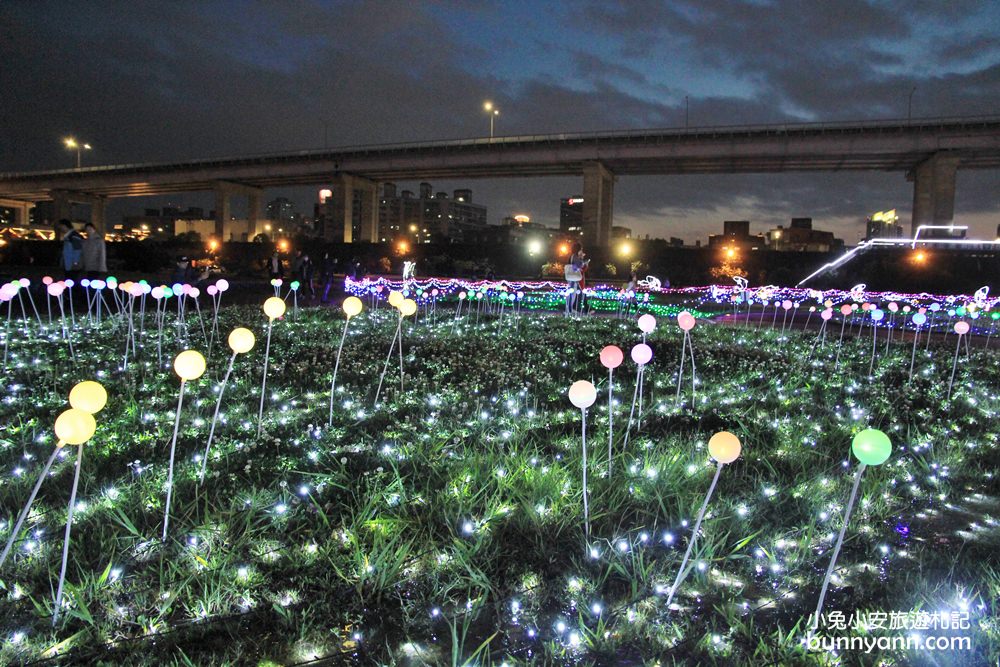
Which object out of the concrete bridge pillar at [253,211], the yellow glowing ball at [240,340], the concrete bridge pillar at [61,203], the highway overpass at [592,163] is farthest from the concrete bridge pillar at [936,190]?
the concrete bridge pillar at [61,203]

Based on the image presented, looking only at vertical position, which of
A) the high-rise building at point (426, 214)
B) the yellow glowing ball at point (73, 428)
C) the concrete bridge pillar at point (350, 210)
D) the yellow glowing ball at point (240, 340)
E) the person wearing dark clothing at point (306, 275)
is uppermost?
the high-rise building at point (426, 214)

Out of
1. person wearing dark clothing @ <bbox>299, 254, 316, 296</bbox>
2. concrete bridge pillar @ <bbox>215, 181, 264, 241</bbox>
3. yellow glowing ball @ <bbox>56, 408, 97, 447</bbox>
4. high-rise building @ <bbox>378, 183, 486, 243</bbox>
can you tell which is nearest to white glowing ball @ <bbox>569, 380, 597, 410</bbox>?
yellow glowing ball @ <bbox>56, 408, 97, 447</bbox>

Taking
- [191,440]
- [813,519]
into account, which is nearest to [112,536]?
[191,440]

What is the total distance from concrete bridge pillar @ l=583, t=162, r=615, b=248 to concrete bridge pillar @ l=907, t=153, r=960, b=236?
18.3 metres

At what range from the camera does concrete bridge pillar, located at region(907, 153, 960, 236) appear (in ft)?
104

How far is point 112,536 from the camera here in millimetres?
2402

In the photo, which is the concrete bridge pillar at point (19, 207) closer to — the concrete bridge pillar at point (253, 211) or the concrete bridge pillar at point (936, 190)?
the concrete bridge pillar at point (253, 211)

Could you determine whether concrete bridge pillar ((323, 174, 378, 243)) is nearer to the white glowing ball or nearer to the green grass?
the green grass

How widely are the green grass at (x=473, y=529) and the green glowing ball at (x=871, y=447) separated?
0.72 metres

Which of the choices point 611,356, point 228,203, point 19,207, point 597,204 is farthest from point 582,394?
point 19,207

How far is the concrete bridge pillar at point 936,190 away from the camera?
31.6 metres

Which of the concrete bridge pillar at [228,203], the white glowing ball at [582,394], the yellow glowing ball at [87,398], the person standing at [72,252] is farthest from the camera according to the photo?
the concrete bridge pillar at [228,203]

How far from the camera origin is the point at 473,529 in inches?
104

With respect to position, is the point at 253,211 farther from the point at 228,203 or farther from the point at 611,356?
the point at 611,356
